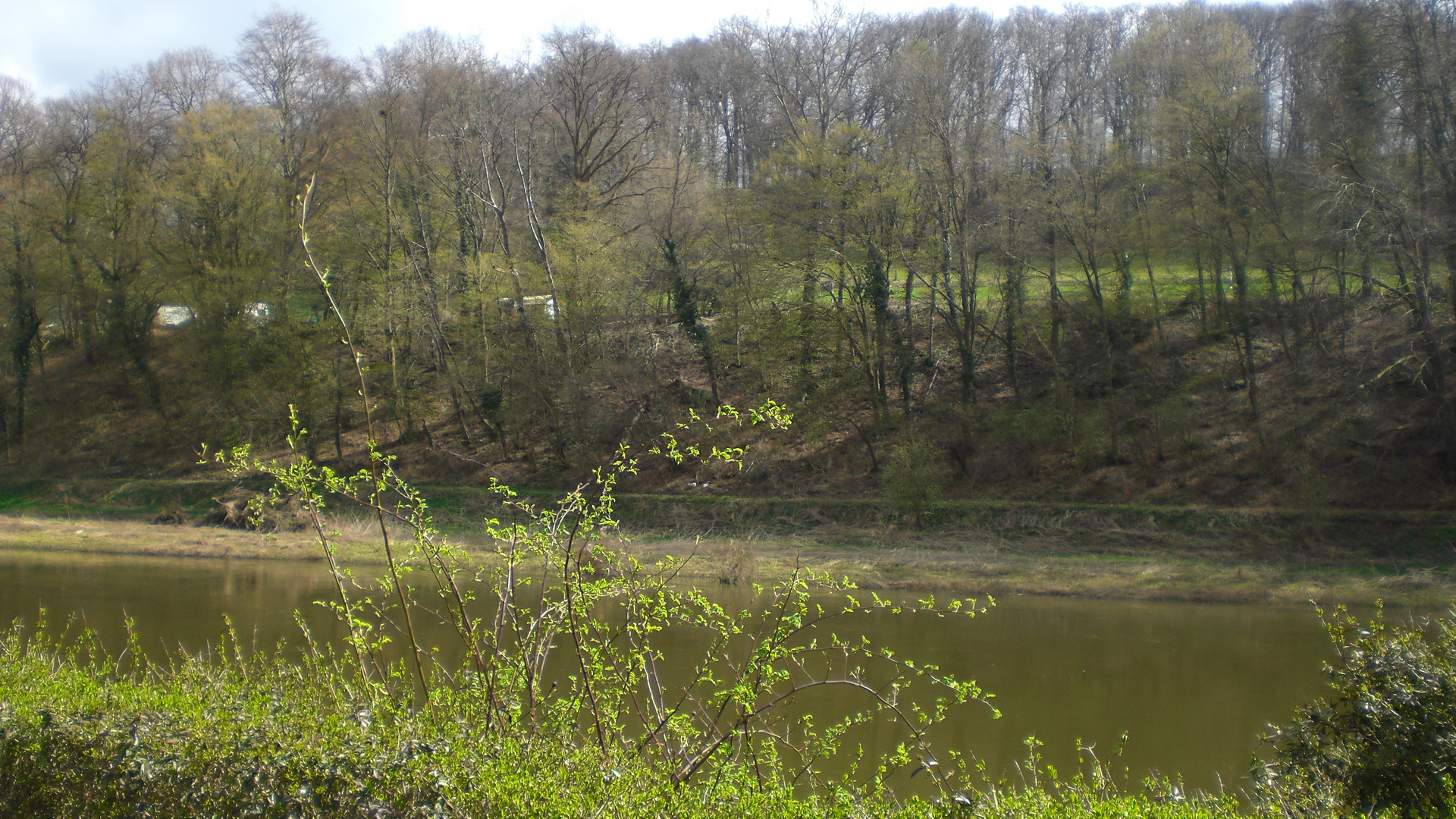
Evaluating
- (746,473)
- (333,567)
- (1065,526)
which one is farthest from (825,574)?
(746,473)

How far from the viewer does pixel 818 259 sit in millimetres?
27672

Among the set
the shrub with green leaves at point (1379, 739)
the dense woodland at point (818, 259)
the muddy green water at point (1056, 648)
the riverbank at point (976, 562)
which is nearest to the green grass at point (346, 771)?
the shrub with green leaves at point (1379, 739)

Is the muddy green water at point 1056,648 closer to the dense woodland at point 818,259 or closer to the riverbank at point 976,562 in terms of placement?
the riverbank at point 976,562

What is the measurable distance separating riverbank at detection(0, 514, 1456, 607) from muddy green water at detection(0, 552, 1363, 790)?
0.90m

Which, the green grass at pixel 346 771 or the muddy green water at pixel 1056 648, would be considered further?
the muddy green water at pixel 1056 648

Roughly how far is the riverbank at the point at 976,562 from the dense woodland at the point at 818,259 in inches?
95.3

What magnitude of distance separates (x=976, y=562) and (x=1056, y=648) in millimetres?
6552

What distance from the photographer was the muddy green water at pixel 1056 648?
29.7 ft

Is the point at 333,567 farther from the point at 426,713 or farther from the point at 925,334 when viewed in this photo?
the point at 925,334

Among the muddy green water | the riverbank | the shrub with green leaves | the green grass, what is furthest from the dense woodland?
the green grass

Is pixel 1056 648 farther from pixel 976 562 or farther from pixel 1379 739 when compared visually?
pixel 1379 739

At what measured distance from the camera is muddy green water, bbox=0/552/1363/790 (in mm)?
9047

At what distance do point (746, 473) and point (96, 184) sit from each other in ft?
88.8

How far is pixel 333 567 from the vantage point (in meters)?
4.64
